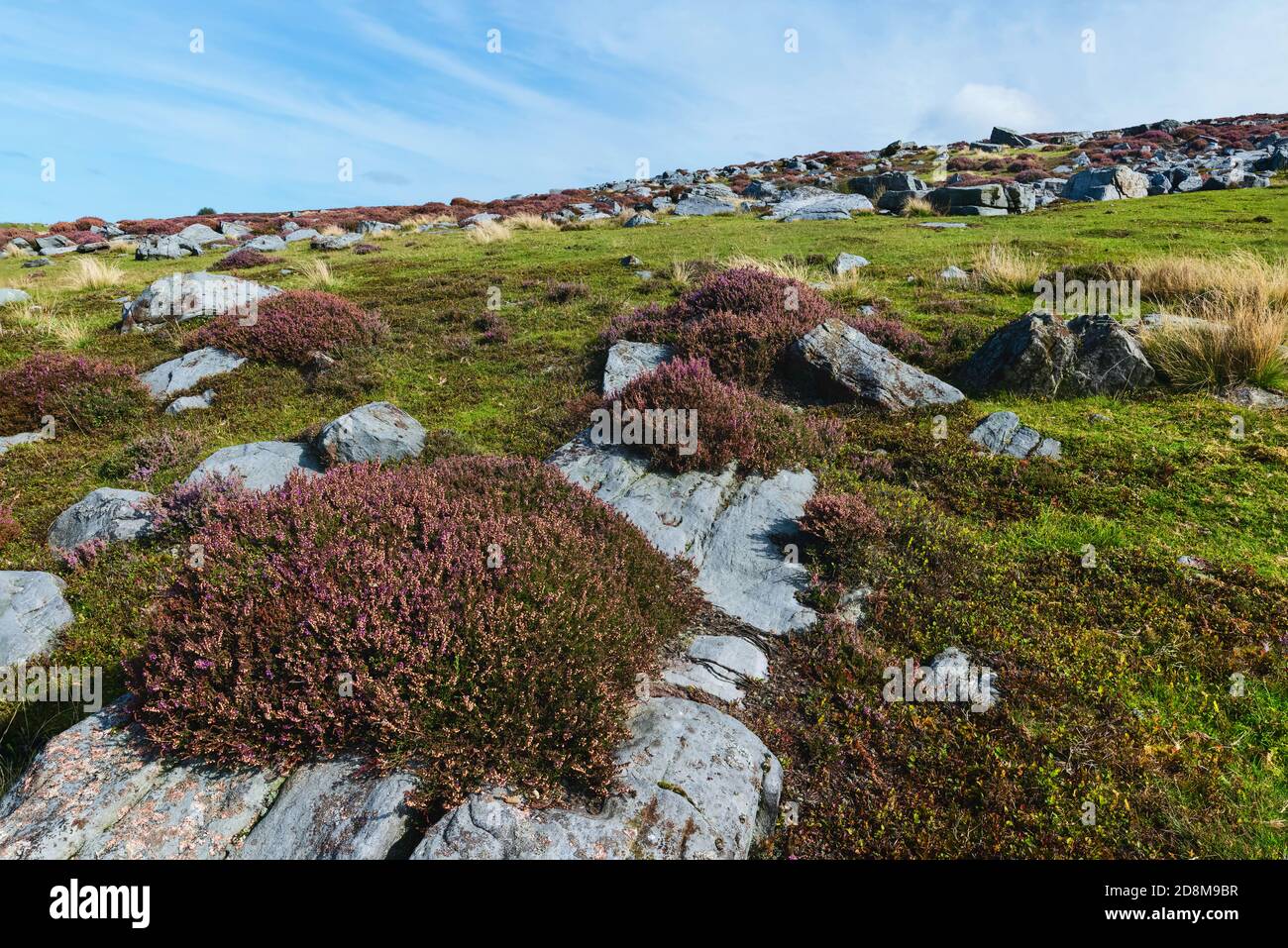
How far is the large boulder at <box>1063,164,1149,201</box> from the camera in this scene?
112 feet

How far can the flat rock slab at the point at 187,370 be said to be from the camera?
12.6 meters

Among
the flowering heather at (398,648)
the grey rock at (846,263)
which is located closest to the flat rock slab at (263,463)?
the flowering heather at (398,648)

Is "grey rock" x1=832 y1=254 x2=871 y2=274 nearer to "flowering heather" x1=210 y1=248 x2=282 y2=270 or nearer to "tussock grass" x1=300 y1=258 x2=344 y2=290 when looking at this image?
"tussock grass" x1=300 y1=258 x2=344 y2=290

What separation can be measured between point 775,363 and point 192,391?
463 inches

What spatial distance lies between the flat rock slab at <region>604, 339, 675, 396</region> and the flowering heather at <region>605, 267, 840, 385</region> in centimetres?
41

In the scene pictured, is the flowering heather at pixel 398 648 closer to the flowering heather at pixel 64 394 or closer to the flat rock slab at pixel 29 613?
the flat rock slab at pixel 29 613

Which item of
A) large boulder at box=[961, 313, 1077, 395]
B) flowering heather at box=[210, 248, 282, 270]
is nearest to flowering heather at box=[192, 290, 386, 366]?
large boulder at box=[961, 313, 1077, 395]

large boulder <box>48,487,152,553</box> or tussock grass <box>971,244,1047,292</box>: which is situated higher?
tussock grass <box>971,244,1047,292</box>

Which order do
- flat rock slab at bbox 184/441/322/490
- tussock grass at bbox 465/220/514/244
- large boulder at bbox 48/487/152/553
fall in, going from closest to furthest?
large boulder at bbox 48/487/152/553 < flat rock slab at bbox 184/441/322/490 < tussock grass at bbox 465/220/514/244

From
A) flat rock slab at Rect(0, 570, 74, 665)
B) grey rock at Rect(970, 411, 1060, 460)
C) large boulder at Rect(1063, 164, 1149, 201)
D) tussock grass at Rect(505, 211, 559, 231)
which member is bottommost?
flat rock slab at Rect(0, 570, 74, 665)

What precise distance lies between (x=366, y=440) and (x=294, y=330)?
6.61 metres

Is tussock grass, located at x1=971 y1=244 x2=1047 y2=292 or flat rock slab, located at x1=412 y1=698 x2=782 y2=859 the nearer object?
flat rock slab, located at x1=412 y1=698 x2=782 y2=859

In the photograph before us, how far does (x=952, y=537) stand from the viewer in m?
7.17
